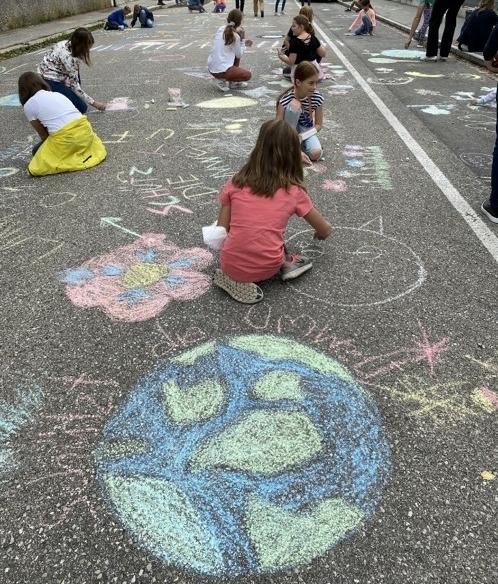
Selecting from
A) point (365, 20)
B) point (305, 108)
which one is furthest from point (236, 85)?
point (365, 20)

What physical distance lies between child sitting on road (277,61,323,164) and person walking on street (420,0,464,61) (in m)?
5.86

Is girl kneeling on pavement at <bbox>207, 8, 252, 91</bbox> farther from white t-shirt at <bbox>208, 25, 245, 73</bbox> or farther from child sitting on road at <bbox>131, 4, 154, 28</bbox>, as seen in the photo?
child sitting on road at <bbox>131, 4, 154, 28</bbox>

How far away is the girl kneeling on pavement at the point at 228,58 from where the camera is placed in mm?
7293

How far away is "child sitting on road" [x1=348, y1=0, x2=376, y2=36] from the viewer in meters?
13.1

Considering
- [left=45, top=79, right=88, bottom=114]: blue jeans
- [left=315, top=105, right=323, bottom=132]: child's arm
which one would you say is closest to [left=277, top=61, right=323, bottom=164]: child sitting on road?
[left=315, top=105, right=323, bottom=132]: child's arm

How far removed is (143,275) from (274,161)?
1074 millimetres

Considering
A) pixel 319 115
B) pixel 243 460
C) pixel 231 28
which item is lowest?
pixel 243 460

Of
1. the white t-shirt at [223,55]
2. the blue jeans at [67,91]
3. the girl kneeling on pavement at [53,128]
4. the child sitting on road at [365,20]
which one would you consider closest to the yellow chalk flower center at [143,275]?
the girl kneeling on pavement at [53,128]

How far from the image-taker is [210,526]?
1625 millimetres

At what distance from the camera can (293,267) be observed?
9.43 ft

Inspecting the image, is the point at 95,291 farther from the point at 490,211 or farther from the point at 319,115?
the point at 319,115

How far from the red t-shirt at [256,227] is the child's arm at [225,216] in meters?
0.04

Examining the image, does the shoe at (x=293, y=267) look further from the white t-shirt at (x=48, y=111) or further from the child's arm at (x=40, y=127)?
the child's arm at (x=40, y=127)

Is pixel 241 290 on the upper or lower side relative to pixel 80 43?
lower
